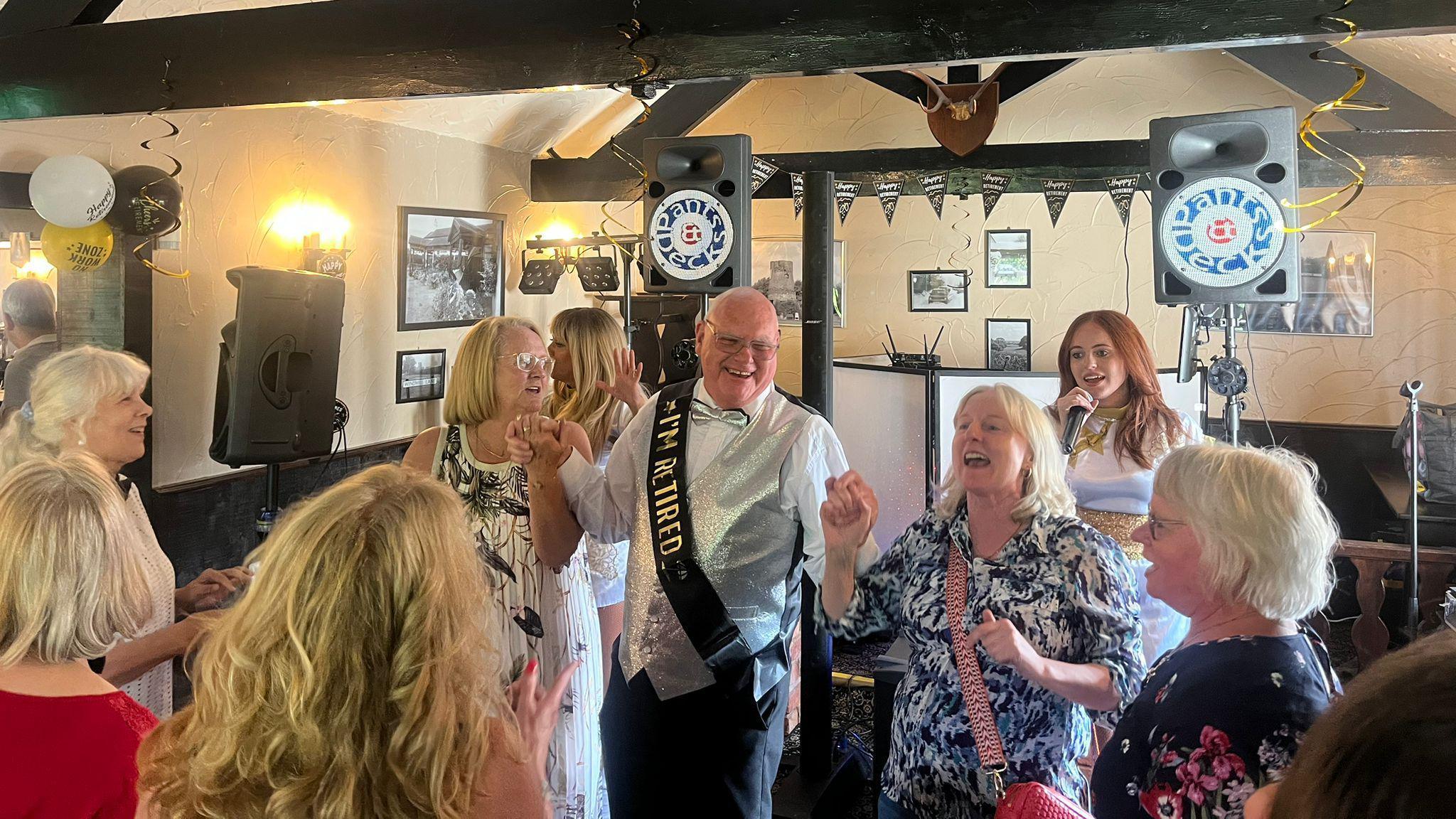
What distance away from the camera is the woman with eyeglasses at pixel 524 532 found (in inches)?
90.0

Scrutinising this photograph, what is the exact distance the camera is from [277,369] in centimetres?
409

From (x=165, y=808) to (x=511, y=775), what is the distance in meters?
0.36

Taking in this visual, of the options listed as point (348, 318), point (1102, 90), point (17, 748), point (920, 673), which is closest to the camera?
point (17, 748)

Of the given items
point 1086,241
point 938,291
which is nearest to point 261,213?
point 938,291

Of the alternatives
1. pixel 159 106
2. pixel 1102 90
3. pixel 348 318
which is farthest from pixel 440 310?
pixel 1102 90

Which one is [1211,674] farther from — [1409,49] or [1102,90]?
[1102,90]

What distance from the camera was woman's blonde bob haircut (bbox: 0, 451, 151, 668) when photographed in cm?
137

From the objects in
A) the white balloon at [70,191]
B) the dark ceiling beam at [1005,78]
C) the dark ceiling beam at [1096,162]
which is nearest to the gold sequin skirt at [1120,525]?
the dark ceiling beam at [1096,162]

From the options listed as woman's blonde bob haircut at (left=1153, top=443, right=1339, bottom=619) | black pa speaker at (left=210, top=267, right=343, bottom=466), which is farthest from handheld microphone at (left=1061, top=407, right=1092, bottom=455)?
black pa speaker at (left=210, top=267, right=343, bottom=466)

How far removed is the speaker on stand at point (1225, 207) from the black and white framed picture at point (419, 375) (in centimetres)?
424

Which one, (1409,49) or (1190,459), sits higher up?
(1409,49)

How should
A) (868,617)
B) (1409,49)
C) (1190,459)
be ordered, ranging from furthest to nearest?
(1409,49), (868,617), (1190,459)

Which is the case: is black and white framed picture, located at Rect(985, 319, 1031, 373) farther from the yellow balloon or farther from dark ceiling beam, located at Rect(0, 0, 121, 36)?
dark ceiling beam, located at Rect(0, 0, 121, 36)

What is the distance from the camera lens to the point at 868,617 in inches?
77.6
